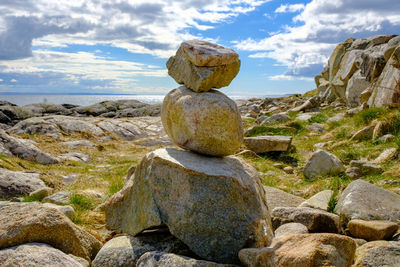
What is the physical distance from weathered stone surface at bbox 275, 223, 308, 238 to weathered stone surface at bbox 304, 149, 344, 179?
4.51m

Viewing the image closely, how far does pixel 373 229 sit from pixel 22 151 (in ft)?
40.1

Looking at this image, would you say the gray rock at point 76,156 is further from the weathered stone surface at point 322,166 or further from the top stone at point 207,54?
the top stone at point 207,54

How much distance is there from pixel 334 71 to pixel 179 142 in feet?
76.5

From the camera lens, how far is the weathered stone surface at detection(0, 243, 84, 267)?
12.9ft

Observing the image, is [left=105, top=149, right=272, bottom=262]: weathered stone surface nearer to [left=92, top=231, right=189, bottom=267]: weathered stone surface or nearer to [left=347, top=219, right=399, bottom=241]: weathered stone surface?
[left=92, top=231, right=189, bottom=267]: weathered stone surface

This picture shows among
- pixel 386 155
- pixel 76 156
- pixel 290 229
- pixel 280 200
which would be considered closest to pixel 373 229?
pixel 290 229

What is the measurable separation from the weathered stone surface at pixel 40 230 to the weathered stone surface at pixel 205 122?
2257 mm

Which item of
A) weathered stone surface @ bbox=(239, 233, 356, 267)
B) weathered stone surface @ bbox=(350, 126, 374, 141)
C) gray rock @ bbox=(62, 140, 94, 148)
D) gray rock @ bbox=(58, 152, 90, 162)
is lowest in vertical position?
gray rock @ bbox=(58, 152, 90, 162)

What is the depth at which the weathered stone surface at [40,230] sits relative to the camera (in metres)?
4.45

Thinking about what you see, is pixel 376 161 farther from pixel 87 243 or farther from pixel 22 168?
pixel 22 168

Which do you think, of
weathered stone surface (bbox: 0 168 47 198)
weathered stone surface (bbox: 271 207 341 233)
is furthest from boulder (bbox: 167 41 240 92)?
weathered stone surface (bbox: 0 168 47 198)

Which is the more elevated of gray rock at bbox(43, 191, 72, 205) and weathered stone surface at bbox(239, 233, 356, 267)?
weathered stone surface at bbox(239, 233, 356, 267)

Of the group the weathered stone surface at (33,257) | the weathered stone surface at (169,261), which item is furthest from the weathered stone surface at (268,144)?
the weathered stone surface at (33,257)

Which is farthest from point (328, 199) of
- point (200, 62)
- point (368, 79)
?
point (368, 79)
